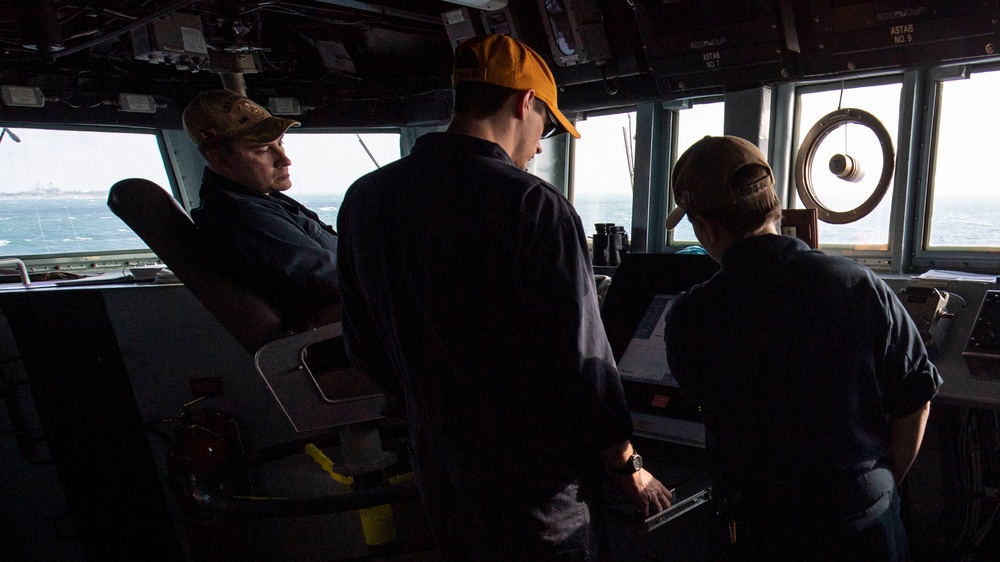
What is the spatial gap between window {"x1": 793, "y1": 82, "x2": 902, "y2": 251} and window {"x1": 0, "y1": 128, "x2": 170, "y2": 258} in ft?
11.9

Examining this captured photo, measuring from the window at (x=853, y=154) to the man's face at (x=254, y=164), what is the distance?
6.02 feet

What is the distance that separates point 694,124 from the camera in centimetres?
310

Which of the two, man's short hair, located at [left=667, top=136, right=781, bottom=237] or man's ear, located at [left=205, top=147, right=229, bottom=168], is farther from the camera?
man's ear, located at [left=205, top=147, right=229, bottom=168]

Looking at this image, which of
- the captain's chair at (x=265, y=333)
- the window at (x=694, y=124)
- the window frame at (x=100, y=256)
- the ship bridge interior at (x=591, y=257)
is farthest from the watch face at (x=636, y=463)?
the window frame at (x=100, y=256)

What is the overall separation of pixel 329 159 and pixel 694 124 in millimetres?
2623

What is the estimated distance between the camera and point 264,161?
1.80m

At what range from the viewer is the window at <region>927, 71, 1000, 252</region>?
232cm

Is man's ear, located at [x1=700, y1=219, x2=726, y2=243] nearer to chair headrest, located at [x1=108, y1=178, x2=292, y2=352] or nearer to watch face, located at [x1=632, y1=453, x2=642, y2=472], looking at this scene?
watch face, located at [x1=632, y1=453, x2=642, y2=472]

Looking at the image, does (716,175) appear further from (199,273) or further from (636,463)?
(199,273)

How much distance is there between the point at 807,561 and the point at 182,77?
3.99 m

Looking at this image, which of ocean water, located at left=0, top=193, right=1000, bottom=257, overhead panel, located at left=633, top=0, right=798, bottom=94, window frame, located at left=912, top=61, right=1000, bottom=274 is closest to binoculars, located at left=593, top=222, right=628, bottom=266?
ocean water, located at left=0, top=193, right=1000, bottom=257

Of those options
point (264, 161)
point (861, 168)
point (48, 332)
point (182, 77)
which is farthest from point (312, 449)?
point (182, 77)

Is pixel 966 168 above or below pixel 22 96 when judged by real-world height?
below

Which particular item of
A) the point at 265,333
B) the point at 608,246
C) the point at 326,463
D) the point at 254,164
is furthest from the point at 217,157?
the point at 608,246
